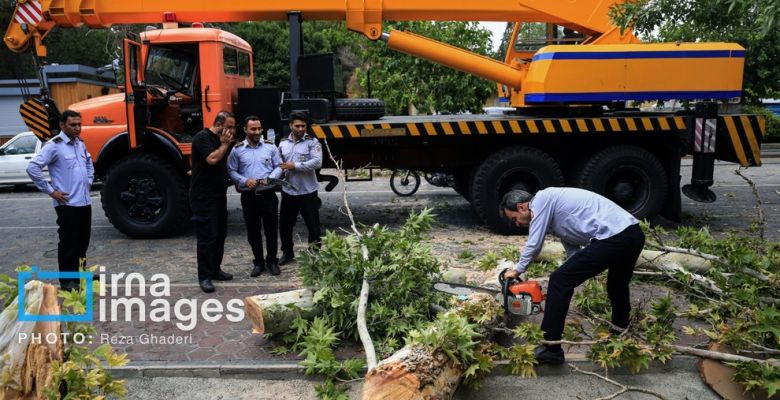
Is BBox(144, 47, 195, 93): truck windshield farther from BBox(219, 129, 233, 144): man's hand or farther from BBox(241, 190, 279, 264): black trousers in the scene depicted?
BBox(219, 129, 233, 144): man's hand

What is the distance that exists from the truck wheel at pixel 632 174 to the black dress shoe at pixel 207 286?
207 inches

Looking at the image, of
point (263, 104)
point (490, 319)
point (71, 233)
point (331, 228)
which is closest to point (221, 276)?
point (71, 233)

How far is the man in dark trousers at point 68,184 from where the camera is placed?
5.87 metres

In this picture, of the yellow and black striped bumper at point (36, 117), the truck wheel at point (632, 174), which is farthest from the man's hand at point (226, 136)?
the truck wheel at point (632, 174)

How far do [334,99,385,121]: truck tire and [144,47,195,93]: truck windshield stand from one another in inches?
82.9

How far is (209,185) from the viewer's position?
245 inches

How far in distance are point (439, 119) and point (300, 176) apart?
280 cm

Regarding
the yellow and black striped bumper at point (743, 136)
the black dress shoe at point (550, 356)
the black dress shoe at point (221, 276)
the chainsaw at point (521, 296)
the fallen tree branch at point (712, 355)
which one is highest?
the yellow and black striped bumper at point (743, 136)

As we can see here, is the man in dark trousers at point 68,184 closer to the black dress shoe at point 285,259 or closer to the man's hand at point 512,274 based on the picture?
the black dress shoe at point 285,259

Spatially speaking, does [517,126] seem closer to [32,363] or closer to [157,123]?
[157,123]

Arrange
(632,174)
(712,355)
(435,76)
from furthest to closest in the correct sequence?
(435,76) < (632,174) < (712,355)

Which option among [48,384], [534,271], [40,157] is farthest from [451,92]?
[48,384]

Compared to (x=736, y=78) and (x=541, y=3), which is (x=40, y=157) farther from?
(x=736, y=78)

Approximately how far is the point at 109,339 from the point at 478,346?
9.82 feet
